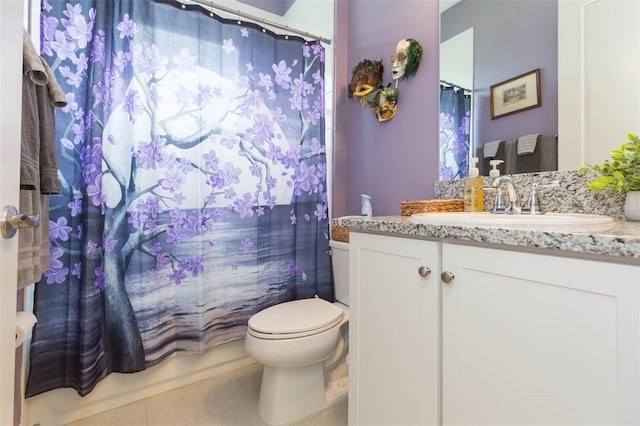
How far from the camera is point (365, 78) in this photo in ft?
5.97

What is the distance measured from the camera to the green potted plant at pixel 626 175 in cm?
81

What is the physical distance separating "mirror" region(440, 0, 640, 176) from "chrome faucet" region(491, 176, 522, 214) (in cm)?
16

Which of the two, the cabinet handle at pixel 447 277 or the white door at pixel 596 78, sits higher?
the white door at pixel 596 78

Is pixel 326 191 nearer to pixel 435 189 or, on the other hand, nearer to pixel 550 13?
pixel 435 189

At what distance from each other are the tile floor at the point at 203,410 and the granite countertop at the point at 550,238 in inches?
42.9

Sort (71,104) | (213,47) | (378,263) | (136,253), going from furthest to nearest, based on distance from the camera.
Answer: (213,47), (136,253), (71,104), (378,263)

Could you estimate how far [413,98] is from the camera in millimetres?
1600

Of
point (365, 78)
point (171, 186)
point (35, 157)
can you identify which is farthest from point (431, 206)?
point (35, 157)

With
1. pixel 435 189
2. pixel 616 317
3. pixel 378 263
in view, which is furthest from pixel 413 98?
pixel 616 317

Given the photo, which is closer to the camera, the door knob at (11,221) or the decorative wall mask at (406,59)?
the door knob at (11,221)

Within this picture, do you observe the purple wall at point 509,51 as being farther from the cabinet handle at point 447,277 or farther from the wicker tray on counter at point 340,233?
the wicker tray on counter at point 340,233

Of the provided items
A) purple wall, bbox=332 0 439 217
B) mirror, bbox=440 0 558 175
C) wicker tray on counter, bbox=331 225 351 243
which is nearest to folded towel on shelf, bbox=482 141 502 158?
mirror, bbox=440 0 558 175

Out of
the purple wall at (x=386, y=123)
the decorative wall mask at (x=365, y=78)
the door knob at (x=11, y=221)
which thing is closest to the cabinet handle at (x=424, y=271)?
the purple wall at (x=386, y=123)

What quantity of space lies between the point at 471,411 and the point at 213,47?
1847 mm
